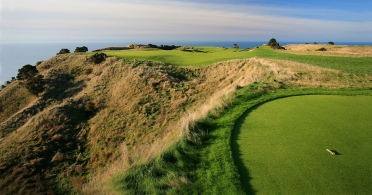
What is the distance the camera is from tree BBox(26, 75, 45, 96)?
82.0ft

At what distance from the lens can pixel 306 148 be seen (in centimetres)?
634

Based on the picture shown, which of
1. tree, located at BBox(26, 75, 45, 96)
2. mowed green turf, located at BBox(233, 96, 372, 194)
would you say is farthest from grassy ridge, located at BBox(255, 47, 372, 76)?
tree, located at BBox(26, 75, 45, 96)

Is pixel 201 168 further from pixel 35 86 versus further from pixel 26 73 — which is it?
pixel 26 73

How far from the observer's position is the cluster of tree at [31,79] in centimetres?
2505

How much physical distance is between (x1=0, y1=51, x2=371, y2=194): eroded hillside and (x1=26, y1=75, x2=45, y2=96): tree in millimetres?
750

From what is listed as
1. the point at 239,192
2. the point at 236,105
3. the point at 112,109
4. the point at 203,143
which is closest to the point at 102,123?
the point at 112,109

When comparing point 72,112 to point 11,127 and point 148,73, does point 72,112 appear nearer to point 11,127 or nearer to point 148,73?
point 11,127

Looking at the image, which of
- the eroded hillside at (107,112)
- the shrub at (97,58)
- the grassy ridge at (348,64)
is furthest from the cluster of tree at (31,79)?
the grassy ridge at (348,64)

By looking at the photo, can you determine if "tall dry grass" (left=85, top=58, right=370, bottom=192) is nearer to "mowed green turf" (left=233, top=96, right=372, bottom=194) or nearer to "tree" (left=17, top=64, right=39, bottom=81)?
"mowed green turf" (left=233, top=96, right=372, bottom=194)

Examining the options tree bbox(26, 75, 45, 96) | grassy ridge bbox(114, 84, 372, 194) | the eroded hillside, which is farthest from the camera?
tree bbox(26, 75, 45, 96)

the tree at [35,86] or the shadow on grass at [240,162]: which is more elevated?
the shadow on grass at [240,162]

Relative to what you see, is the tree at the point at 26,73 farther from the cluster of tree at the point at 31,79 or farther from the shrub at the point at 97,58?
the shrub at the point at 97,58

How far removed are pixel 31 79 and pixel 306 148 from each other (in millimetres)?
28720

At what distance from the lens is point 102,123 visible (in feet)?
61.2
